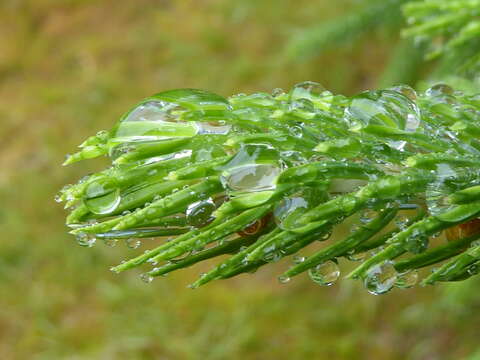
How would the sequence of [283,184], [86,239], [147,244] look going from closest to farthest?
[283,184], [86,239], [147,244]

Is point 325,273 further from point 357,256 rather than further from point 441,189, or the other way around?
point 441,189

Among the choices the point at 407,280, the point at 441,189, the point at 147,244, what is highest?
the point at 441,189

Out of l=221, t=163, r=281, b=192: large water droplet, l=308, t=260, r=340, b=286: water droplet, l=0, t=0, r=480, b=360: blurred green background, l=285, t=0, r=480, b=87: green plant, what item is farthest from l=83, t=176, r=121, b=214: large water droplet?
l=0, t=0, r=480, b=360: blurred green background

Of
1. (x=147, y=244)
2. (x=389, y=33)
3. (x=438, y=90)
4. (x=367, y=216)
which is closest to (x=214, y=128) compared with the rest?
(x=367, y=216)

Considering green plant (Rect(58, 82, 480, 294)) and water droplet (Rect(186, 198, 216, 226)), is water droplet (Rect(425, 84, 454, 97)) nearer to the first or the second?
green plant (Rect(58, 82, 480, 294))

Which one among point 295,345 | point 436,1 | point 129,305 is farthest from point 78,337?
point 436,1

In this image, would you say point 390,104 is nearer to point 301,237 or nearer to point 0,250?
point 301,237

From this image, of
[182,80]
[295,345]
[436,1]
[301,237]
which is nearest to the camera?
[301,237]
